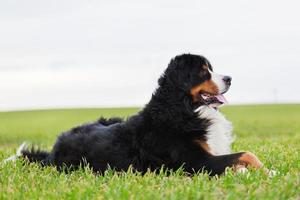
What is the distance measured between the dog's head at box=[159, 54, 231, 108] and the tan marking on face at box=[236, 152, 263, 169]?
0.79 m

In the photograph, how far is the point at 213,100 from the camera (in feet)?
25.0

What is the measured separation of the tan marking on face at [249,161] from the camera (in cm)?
732

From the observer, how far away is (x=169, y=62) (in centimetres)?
780

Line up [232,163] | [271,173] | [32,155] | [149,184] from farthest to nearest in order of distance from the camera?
[32,155], [271,173], [232,163], [149,184]

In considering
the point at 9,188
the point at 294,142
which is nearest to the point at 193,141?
the point at 9,188

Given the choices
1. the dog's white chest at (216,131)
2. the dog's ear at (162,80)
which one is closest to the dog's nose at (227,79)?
the dog's white chest at (216,131)

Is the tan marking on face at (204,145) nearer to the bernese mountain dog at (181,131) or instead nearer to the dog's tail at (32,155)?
the bernese mountain dog at (181,131)

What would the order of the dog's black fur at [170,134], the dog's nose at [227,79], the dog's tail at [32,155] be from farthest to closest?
A: the dog's tail at [32,155], the dog's black fur at [170,134], the dog's nose at [227,79]

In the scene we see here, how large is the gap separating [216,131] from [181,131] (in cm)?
55

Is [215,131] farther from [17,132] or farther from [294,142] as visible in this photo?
[17,132]

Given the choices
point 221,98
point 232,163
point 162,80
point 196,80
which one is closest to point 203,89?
point 196,80

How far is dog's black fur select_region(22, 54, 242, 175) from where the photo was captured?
7.55m

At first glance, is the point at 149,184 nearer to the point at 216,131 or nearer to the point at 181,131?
the point at 181,131

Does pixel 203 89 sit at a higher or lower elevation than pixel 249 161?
higher
